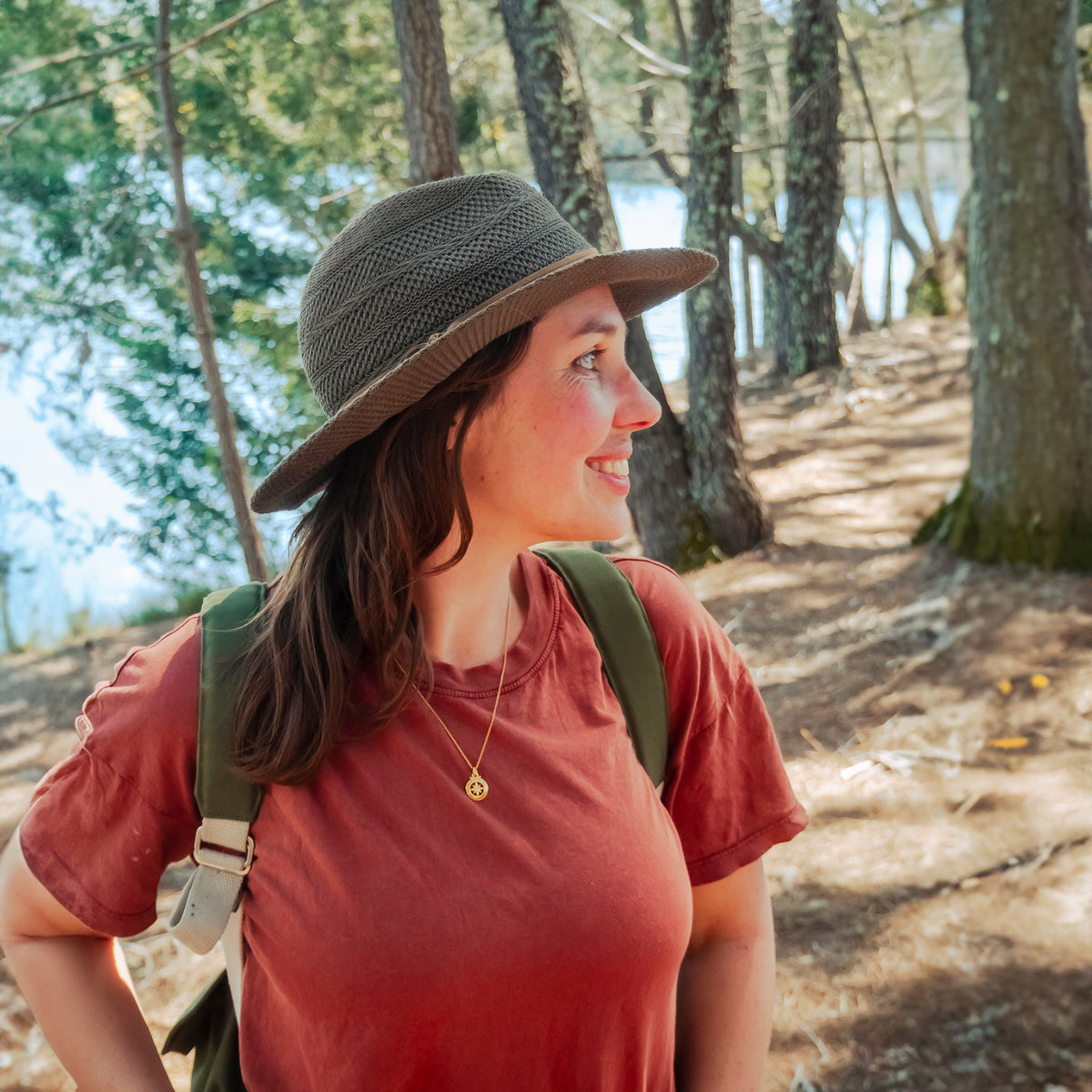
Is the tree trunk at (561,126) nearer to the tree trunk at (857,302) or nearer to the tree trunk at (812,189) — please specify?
the tree trunk at (812,189)

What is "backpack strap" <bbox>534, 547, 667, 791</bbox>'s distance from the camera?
1.61 meters

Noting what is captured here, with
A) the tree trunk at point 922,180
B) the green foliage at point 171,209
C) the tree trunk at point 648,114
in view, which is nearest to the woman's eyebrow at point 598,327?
the green foliage at point 171,209

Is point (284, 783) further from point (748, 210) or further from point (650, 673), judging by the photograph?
point (748, 210)

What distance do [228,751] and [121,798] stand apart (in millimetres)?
162

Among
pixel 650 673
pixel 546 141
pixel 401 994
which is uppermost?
pixel 546 141

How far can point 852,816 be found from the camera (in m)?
4.18

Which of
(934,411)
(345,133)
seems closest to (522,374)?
(934,411)

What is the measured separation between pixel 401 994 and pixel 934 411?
348 inches

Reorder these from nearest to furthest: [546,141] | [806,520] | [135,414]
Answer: [546,141]
[806,520]
[135,414]

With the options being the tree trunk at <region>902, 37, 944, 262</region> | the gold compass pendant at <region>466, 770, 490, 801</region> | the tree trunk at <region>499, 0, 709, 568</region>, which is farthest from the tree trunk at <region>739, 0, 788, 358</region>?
the gold compass pendant at <region>466, 770, 490, 801</region>

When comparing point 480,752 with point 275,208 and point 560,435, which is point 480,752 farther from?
point 275,208

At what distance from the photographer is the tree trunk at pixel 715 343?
23.4 feet

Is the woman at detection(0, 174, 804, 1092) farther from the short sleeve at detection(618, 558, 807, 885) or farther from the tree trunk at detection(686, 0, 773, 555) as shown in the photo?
the tree trunk at detection(686, 0, 773, 555)

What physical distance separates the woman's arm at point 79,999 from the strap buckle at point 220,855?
245mm
